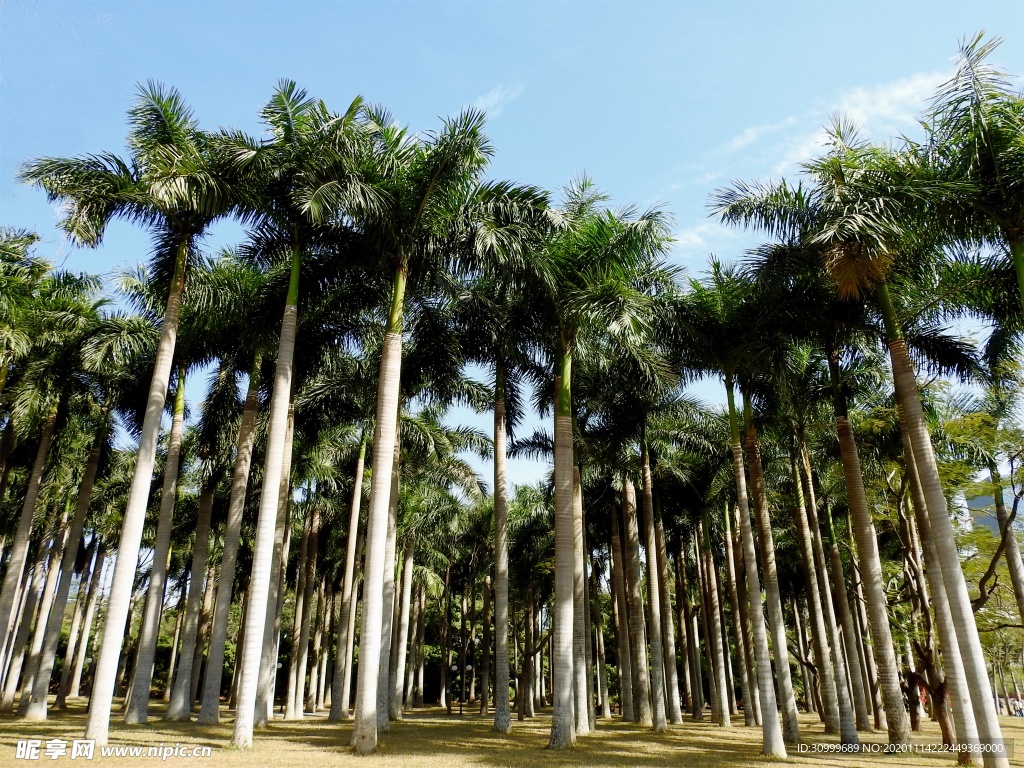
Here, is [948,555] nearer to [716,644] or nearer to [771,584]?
[771,584]

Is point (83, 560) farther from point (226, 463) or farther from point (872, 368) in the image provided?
point (872, 368)

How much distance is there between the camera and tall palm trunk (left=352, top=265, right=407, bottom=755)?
42.3ft

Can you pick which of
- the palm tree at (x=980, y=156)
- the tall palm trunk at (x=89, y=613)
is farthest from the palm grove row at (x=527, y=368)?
the tall palm trunk at (x=89, y=613)

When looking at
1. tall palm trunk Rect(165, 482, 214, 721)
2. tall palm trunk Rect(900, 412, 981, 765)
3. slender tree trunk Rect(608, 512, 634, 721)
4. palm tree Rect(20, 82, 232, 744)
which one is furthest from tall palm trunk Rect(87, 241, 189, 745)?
slender tree trunk Rect(608, 512, 634, 721)

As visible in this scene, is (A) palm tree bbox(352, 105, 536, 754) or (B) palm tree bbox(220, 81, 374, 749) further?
(A) palm tree bbox(352, 105, 536, 754)

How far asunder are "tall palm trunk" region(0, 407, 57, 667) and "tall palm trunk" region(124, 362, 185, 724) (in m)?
3.75

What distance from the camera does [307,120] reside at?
15.2 meters

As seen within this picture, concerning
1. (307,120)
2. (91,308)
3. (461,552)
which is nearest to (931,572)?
(307,120)

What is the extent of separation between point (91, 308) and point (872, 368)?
23983 mm

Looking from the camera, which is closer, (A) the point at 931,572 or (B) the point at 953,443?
(A) the point at 931,572

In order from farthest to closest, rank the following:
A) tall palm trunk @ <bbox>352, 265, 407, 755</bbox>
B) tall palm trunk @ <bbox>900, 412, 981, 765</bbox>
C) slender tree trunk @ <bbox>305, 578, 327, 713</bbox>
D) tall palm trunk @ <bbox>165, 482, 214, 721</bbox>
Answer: slender tree trunk @ <bbox>305, 578, 327, 713</bbox>
tall palm trunk @ <bbox>165, 482, 214, 721</bbox>
tall palm trunk @ <bbox>352, 265, 407, 755</bbox>
tall palm trunk @ <bbox>900, 412, 981, 765</bbox>

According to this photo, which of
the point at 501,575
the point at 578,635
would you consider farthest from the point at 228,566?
the point at 578,635

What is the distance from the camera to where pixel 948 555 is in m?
11.7

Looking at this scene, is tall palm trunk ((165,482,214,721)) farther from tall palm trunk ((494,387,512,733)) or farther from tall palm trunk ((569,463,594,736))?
tall palm trunk ((569,463,594,736))
